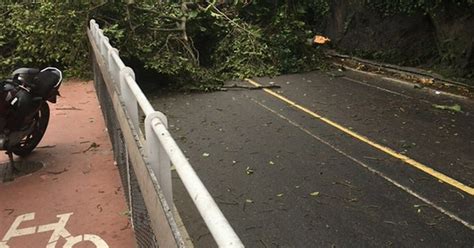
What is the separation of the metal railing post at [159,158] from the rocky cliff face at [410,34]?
1120cm

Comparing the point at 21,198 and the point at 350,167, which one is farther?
the point at 350,167

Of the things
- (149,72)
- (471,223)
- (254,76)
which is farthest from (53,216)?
(254,76)

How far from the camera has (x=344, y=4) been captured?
17.1m

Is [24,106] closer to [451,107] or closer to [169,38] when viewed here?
[169,38]

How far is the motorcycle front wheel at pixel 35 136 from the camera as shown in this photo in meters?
5.63

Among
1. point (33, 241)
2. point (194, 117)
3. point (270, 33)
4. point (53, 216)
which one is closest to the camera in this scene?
point (33, 241)

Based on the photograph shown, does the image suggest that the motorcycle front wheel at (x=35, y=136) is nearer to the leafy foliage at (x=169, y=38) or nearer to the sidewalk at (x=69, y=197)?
the sidewalk at (x=69, y=197)

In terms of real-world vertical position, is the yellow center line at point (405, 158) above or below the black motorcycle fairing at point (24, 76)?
below

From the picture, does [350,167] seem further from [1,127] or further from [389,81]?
[389,81]

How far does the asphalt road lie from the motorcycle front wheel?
202 cm

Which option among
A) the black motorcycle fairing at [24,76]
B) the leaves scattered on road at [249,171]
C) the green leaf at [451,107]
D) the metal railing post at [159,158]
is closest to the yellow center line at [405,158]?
the leaves scattered on road at [249,171]

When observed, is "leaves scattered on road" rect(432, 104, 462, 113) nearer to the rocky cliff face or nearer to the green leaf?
the green leaf

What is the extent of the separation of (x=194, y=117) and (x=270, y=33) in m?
6.37

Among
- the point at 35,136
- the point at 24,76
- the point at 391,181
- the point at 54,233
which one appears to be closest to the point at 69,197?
the point at 54,233
